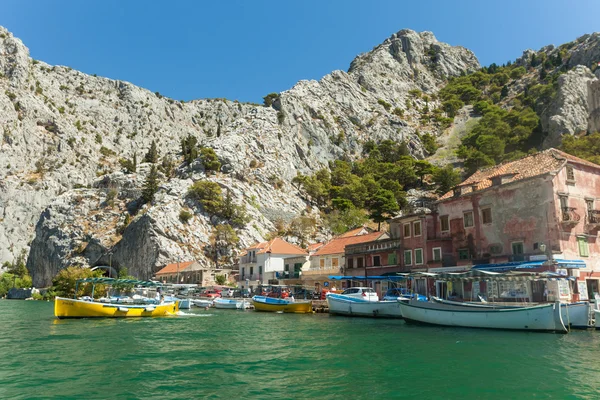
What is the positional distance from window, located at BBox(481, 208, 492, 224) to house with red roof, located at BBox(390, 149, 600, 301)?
97 mm

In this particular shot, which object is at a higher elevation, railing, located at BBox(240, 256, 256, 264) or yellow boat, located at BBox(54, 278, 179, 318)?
railing, located at BBox(240, 256, 256, 264)

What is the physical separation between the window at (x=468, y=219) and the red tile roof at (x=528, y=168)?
2376 mm

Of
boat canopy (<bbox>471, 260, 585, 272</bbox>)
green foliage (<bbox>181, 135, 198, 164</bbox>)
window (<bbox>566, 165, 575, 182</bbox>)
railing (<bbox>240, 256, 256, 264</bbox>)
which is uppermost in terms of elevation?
green foliage (<bbox>181, 135, 198, 164</bbox>)

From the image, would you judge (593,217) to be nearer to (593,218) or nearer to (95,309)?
(593,218)

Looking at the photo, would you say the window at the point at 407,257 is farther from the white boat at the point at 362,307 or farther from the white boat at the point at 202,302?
the white boat at the point at 202,302

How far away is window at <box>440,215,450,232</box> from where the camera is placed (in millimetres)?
44756

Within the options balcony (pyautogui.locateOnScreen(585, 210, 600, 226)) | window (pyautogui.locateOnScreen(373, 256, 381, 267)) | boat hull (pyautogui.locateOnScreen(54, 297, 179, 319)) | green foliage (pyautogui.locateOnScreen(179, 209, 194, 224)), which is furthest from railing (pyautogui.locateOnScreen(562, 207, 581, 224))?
green foliage (pyautogui.locateOnScreen(179, 209, 194, 224))

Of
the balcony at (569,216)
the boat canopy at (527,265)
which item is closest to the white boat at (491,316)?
the boat canopy at (527,265)

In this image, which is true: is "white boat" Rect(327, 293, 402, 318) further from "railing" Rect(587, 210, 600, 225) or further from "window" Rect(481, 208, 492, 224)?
"railing" Rect(587, 210, 600, 225)

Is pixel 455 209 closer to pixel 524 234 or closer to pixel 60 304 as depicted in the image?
pixel 524 234

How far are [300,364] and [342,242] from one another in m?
44.8

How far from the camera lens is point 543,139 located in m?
112

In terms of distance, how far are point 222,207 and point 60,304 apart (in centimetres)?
5440

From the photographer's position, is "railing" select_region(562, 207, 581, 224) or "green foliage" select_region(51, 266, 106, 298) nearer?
"railing" select_region(562, 207, 581, 224)
